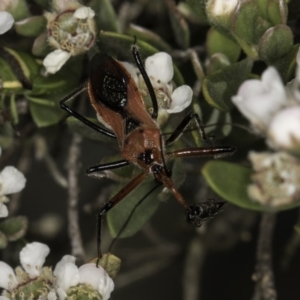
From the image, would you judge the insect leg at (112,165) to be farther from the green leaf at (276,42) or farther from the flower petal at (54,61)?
the green leaf at (276,42)

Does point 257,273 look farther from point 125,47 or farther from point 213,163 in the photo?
point 125,47

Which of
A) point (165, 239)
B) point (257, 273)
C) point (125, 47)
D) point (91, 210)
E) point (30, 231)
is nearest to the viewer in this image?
point (125, 47)

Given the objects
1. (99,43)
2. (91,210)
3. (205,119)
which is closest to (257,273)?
(205,119)

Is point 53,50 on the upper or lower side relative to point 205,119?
upper

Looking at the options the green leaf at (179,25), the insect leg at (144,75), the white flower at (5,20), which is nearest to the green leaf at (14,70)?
the white flower at (5,20)

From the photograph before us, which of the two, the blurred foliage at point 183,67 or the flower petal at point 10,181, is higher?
the blurred foliage at point 183,67

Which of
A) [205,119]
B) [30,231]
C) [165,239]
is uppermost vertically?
[205,119]

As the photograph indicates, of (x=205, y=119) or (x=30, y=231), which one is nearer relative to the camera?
(x=205, y=119)

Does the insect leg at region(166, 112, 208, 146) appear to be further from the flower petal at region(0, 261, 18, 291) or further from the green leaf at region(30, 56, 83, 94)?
the flower petal at region(0, 261, 18, 291)
